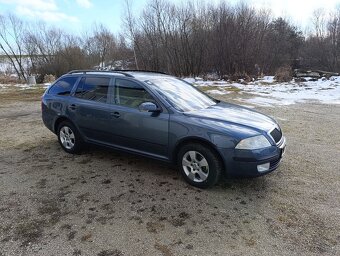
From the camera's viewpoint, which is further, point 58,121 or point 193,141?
point 58,121

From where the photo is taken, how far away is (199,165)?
4.02m

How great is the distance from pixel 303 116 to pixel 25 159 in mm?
7666

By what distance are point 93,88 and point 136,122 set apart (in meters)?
1.23

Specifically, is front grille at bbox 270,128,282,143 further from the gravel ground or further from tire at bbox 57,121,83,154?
tire at bbox 57,121,83,154

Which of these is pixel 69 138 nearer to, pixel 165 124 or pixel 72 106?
pixel 72 106

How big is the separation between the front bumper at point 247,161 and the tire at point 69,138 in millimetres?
2781

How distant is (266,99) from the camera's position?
12.8 m

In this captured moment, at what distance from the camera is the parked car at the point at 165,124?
3799 mm

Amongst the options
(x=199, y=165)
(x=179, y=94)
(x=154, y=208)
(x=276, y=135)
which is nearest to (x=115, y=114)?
(x=179, y=94)

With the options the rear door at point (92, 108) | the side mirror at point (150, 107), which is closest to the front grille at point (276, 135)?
the side mirror at point (150, 107)

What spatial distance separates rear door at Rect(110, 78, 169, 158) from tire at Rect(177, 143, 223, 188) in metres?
0.31

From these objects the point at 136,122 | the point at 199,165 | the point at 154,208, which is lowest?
the point at 154,208

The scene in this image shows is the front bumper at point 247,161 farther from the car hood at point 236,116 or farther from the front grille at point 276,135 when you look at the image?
the car hood at point 236,116

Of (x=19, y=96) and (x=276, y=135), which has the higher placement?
(x=276, y=135)
